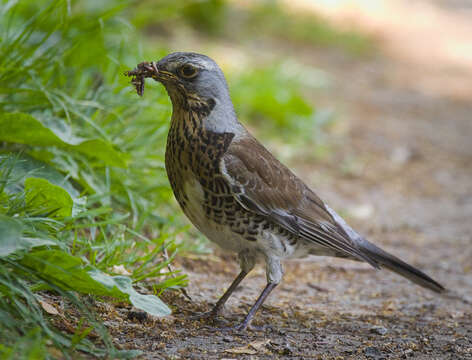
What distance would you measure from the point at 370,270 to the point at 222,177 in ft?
6.77

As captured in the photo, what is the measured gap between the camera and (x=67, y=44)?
15.1 feet

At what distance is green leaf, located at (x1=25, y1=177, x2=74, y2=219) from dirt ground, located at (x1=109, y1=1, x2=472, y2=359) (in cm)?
56

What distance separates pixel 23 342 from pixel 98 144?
5.62 feet

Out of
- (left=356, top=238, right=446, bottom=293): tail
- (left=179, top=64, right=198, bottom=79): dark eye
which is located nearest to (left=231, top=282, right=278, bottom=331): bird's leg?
(left=356, top=238, right=446, bottom=293): tail

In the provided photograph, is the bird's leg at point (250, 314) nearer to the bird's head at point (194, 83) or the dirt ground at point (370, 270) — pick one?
the dirt ground at point (370, 270)

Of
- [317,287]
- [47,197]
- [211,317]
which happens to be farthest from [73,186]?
[317,287]

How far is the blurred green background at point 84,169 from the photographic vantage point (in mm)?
2572

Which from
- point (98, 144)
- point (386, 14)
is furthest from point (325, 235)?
point (386, 14)

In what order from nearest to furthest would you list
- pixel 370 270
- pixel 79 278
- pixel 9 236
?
pixel 9 236 < pixel 79 278 < pixel 370 270

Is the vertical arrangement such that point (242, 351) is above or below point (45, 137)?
below

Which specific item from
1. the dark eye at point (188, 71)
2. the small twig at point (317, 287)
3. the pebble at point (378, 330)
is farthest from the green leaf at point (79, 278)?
the small twig at point (317, 287)

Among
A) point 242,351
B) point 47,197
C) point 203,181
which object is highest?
point 203,181

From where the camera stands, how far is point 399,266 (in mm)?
3895

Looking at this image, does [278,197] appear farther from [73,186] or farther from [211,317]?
[73,186]
